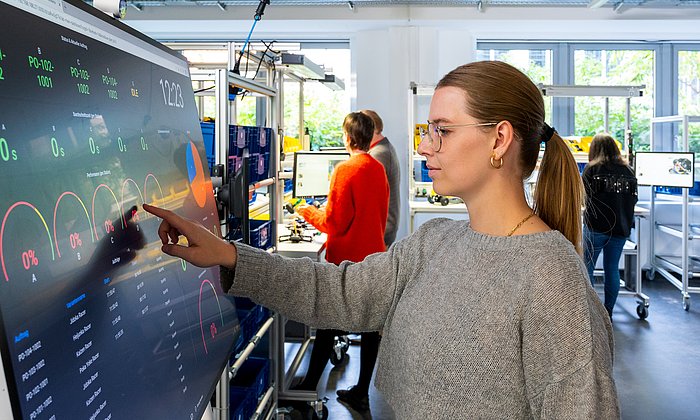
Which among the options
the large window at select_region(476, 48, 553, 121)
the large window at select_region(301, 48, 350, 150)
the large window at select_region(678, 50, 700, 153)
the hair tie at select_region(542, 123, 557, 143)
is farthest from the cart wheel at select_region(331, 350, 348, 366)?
the large window at select_region(678, 50, 700, 153)

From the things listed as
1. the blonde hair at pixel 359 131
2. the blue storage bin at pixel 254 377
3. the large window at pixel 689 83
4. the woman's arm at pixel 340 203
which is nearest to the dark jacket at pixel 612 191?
the blonde hair at pixel 359 131

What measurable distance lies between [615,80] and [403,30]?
8.89 feet

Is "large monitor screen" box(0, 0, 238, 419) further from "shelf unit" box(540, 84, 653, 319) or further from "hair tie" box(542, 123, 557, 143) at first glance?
"shelf unit" box(540, 84, 653, 319)

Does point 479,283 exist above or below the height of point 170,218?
below

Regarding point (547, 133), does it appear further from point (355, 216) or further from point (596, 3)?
point (596, 3)

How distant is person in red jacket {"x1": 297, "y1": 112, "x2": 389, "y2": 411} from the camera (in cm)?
345

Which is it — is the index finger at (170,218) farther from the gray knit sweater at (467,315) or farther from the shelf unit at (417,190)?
the shelf unit at (417,190)

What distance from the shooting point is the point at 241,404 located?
2576 mm

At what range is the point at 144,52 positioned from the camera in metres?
1.08

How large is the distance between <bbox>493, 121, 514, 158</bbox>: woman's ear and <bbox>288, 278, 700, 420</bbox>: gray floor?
7.99ft

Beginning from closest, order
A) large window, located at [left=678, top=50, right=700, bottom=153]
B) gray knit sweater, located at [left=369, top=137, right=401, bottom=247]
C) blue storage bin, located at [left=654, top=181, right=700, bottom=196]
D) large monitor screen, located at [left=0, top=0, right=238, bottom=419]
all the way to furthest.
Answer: large monitor screen, located at [left=0, top=0, right=238, bottom=419], gray knit sweater, located at [left=369, top=137, right=401, bottom=247], blue storage bin, located at [left=654, top=181, right=700, bottom=196], large window, located at [left=678, top=50, right=700, bottom=153]

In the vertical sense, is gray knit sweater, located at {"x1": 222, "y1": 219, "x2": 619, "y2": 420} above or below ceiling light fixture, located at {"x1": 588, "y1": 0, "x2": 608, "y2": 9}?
below

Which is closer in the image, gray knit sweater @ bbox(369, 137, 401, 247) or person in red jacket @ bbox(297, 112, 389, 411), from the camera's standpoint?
person in red jacket @ bbox(297, 112, 389, 411)

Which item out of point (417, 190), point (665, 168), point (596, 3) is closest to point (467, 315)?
point (417, 190)
